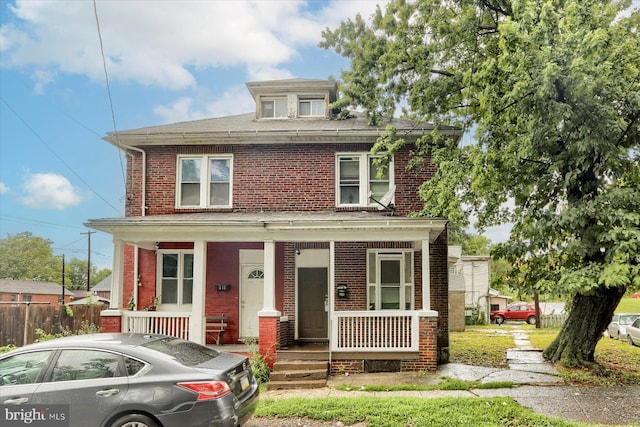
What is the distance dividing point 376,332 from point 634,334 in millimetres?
13323

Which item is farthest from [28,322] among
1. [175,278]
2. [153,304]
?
[175,278]

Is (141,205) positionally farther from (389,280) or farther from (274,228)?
(389,280)

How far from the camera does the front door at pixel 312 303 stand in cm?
1341

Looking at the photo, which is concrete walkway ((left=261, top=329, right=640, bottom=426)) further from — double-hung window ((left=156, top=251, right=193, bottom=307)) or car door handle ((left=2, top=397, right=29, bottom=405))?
double-hung window ((left=156, top=251, right=193, bottom=307))

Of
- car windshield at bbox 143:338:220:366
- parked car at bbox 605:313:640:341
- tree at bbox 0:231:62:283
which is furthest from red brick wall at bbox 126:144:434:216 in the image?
tree at bbox 0:231:62:283

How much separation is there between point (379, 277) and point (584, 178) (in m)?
5.57

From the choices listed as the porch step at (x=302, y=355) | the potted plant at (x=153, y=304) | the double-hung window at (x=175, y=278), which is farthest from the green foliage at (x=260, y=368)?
the potted plant at (x=153, y=304)

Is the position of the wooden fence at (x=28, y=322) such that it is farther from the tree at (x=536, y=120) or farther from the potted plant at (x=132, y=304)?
the tree at (x=536, y=120)

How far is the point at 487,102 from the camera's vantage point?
10.5 m

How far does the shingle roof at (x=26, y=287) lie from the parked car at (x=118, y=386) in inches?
2058

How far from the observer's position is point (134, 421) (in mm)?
5512

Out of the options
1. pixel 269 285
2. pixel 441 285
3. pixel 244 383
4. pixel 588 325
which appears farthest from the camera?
pixel 441 285

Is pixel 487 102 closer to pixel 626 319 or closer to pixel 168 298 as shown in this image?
pixel 168 298

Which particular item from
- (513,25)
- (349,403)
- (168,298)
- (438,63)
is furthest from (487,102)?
(168,298)
